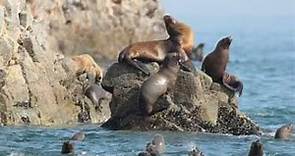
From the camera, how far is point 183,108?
18.9 m

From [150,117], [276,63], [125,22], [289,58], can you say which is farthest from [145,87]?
[289,58]

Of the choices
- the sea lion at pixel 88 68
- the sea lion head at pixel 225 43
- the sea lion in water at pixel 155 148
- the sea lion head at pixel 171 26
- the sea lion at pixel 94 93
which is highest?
the sea lion head at pixel 171 26

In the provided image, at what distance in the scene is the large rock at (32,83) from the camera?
69.9ft

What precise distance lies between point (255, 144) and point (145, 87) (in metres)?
3.85

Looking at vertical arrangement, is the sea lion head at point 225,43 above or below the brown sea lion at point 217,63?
above

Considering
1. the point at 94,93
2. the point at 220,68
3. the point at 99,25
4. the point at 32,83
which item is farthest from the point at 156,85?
the point at 99,25

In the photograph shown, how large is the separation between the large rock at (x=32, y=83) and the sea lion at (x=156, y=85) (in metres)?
3.32

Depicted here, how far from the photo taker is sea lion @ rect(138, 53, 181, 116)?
1864 centimetres

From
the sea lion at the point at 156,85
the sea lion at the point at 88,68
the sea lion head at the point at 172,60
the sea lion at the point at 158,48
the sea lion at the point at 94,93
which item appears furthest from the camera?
the sea lion at the point at 88,68

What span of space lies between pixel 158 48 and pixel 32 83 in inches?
123

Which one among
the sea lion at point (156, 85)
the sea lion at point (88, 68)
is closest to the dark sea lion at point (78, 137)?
the sea lion at point (156, 85)

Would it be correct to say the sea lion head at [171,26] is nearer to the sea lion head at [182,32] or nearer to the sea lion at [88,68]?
the sea lion head at [182,32]

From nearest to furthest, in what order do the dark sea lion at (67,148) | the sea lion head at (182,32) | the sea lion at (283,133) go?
the dark sea lion at (67,148) → the sea lion at (283,133) → the sea lion head at (182,32)

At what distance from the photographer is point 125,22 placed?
55500mm
